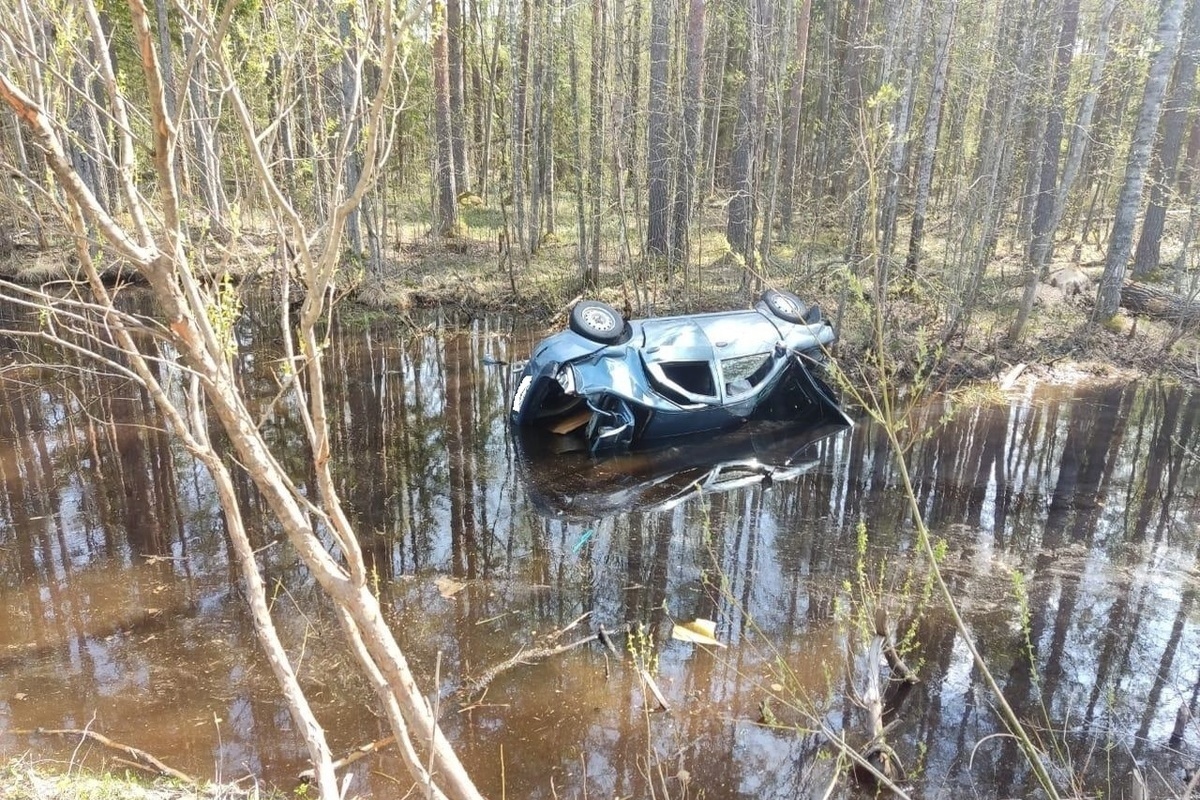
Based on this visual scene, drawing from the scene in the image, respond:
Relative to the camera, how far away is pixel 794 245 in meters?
16.6

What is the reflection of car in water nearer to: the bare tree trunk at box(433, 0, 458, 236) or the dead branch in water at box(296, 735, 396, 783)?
the dead branch in water at box(296, 735, 396, 783)

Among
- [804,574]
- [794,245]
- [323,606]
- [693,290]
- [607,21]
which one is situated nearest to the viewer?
[323,606]

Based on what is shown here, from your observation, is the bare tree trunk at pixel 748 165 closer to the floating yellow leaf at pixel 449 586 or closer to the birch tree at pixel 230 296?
the floating yellow leaf at pixel 449 586

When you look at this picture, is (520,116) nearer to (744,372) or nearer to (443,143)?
(443,143)

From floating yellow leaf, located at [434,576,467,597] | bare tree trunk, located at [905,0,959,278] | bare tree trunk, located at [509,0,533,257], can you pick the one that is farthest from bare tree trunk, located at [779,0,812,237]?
floating yellow leaf, located at [434,576,467,597]

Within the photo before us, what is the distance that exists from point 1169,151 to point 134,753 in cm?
1909

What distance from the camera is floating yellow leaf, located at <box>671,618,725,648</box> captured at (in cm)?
496

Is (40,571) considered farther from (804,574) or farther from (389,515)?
(804,574)

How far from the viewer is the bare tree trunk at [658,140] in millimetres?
13492

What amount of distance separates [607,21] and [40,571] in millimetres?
11048

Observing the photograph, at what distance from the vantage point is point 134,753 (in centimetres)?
383

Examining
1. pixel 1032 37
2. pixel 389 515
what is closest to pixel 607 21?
pixel 1032 37

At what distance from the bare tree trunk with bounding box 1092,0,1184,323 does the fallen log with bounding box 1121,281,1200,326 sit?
55 centimetres

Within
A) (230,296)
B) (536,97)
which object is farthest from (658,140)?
(230,296)
